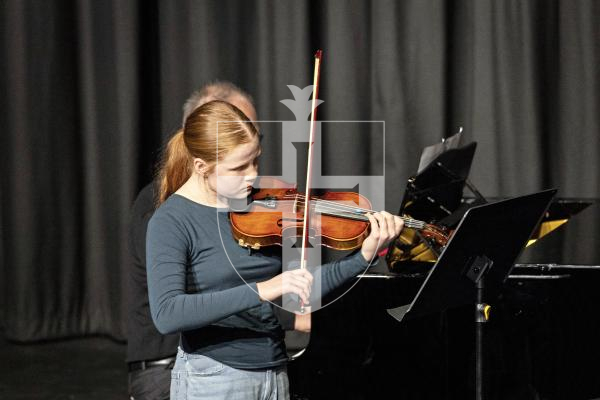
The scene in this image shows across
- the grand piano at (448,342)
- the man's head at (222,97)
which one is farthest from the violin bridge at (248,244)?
the man's head at (222,97)

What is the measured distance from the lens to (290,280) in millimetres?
1436

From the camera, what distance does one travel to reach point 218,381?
164 cm

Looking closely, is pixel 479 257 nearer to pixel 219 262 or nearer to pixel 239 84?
pixel 219 262

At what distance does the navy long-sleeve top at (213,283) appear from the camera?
1507 mm

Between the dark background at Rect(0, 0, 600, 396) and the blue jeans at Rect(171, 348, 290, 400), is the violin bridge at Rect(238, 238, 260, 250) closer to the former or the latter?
the blue jeans at Rect(171, 348, 290, 400)

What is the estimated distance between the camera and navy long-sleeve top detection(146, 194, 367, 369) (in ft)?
4.94

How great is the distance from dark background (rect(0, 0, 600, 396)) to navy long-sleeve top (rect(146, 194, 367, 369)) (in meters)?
2.30

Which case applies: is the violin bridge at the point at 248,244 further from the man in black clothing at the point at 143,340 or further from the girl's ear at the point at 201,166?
the man in black clothing at the point at 143,340

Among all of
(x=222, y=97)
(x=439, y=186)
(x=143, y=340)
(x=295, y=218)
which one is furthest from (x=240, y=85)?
(x=295, y=218)

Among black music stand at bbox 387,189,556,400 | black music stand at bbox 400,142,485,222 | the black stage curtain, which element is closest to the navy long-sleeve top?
black music stand at bbox 387,189,556,400

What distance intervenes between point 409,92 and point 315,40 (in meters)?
0.57

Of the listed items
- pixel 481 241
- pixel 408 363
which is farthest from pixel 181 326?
pixel 408 363

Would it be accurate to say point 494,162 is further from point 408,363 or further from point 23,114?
point 23,114

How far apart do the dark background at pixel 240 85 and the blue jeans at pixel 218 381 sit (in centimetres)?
234
